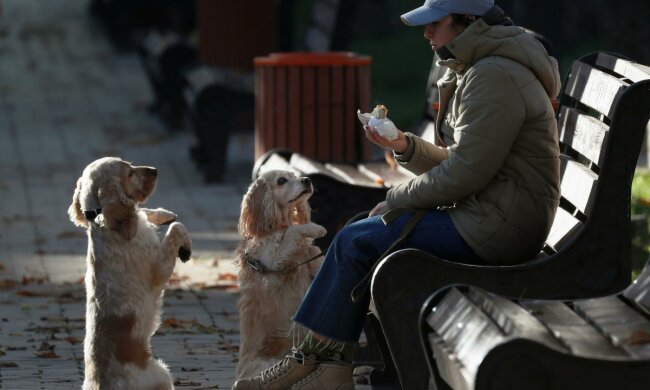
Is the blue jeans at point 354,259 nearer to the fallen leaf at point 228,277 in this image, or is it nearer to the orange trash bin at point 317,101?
the fallen leaf at point 228,277

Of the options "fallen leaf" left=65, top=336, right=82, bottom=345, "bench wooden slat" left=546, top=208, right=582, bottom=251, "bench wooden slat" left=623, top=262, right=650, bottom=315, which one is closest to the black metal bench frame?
"bench wooden slat" left=546, top=208, right=582, bottom=251

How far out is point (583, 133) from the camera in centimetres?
582

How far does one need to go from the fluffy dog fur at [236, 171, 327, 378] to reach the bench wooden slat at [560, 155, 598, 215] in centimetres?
105

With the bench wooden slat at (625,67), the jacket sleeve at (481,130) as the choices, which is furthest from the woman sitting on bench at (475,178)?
the bench wooden slat at (625,67)

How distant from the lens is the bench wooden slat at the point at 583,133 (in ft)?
17.9

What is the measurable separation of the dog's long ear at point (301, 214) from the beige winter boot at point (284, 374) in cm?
85

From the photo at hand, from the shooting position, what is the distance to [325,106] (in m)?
9.84

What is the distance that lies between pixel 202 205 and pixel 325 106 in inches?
102

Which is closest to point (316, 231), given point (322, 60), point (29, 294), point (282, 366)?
point (282, 366)

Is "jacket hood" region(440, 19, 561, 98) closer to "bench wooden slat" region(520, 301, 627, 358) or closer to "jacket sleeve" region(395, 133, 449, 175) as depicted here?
"jacket sleeve" region(395, 133, 449, 175)

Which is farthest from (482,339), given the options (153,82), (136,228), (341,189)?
(153,82)

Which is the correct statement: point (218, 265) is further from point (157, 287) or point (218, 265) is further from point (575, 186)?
point (575, 186)

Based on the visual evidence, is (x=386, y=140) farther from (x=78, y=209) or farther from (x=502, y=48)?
(x=78, y=209)

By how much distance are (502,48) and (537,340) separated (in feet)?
5.37
